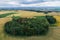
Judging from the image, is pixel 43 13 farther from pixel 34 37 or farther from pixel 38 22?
pixel 34 37

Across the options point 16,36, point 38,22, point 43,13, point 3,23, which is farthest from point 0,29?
point 43,13

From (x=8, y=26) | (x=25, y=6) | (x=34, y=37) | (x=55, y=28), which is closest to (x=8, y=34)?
(x=8, y=26)

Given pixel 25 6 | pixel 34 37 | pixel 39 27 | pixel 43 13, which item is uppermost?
pixel 25 6

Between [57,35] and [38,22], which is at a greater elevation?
[38,22]

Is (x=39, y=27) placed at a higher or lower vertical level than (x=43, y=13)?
lower

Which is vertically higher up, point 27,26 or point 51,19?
point 51,19

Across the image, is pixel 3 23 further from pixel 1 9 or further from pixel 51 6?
pixel 51 6

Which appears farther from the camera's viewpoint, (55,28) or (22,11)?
(22,11)
